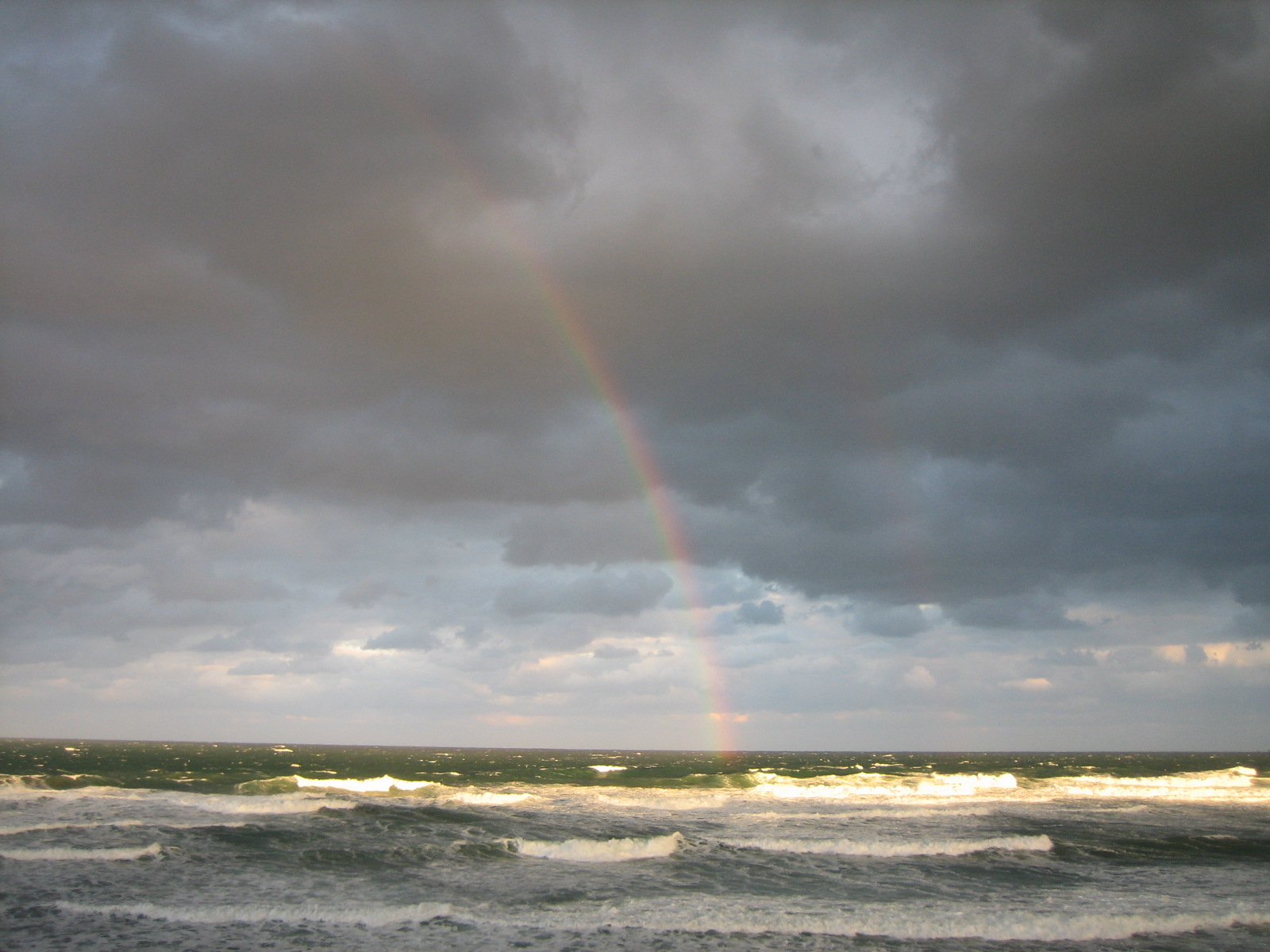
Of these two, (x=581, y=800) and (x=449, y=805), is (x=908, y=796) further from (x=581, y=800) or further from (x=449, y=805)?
(x=449, y=805)

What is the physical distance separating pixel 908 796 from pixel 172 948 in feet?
162

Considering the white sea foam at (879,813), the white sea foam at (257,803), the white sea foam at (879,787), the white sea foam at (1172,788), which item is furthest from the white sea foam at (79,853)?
the white sea foam at (1172,788)

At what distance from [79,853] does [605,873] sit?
1727 centimetres

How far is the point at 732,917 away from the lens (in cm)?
2069

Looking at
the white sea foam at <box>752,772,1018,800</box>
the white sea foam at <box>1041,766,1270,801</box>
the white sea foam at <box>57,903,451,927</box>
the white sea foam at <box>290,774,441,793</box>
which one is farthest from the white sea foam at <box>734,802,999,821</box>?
the white sea foam at <box>57,903,451,927</box>

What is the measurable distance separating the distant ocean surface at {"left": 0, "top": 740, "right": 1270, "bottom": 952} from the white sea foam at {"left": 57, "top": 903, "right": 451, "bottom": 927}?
9 centimetres

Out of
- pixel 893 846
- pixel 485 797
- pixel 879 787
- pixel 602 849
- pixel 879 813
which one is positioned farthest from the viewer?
pixel 879 787

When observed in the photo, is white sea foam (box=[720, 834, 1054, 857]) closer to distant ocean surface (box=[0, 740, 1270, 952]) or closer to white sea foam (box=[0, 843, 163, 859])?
distant ocean surface (box=[0, 740, 1270, 952])

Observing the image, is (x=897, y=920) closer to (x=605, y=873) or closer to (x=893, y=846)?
(x=605, y=873)

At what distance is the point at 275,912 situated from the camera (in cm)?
2045

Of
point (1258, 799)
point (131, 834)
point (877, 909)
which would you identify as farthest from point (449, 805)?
point (1258, 799)

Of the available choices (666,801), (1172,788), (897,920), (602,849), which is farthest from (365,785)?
(1172,788)

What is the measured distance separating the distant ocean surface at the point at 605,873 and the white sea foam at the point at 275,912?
0.09 metres

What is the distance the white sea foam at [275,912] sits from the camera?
19.8 metres
